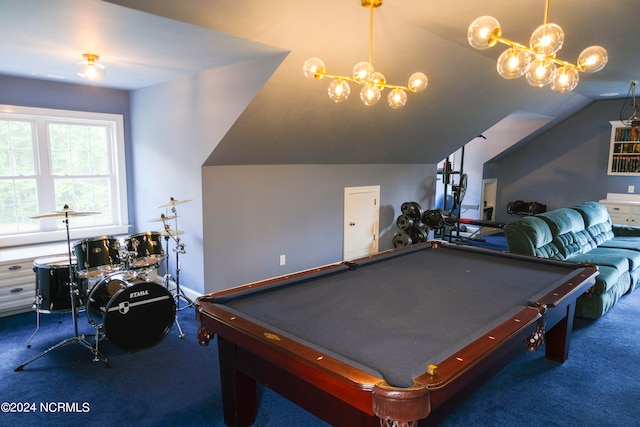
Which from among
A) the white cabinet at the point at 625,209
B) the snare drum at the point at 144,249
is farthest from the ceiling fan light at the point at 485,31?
the white cabinet at the point at 625,209

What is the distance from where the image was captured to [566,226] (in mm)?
4625

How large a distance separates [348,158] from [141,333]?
313 centimetres

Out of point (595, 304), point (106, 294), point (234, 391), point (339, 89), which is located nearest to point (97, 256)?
point (106, 294)

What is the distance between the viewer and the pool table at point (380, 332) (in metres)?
1.42

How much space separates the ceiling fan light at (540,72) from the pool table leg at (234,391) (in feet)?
7.35

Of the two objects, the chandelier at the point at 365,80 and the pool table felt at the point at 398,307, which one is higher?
the chandelier at the point at 365,80

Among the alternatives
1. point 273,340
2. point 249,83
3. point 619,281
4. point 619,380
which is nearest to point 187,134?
point 249,83

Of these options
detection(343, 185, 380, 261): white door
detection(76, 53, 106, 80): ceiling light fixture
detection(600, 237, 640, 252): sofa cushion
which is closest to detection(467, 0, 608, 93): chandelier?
detection(76, 53, 106, 80): ceiling light fixture

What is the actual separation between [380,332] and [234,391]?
35.8 inches

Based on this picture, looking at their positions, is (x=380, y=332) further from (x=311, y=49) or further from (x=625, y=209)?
(x=625, y=209)

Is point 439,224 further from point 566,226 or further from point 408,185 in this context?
point 566,226

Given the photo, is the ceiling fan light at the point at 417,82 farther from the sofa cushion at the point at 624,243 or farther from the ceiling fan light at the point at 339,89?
the sofa cushion at the point at 624,243

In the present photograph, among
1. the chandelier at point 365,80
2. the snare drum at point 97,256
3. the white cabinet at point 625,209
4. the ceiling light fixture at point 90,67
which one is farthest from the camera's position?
the white cabinet at point 625,209

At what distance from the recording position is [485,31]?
195 centimetres
